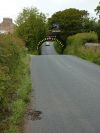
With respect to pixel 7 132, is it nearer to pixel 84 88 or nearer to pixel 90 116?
pixel 90 116

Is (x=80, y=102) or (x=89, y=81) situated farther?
(x=89, y=81)

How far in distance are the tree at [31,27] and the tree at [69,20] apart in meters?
5.81

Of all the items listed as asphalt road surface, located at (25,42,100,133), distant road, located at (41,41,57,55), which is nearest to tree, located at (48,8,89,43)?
distant road, located at (41,41,57,55)

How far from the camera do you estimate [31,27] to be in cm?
7281

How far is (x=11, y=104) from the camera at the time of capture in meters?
12.3

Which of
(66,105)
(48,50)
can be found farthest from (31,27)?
(66,105)

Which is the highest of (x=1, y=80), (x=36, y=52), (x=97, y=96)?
(x=1, y=80)

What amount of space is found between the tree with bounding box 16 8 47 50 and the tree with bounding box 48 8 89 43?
5811 millimetres

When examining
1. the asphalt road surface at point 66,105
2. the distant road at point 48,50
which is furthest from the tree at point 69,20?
the asphalt road surface at point 66,105

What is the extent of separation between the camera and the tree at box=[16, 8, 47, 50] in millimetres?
72188

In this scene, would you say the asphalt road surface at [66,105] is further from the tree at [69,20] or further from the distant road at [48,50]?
the distant road at [48,50]

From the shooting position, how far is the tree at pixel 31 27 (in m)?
72.2

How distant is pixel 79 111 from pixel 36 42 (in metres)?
60.7

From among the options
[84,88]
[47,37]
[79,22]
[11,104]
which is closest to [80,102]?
[11,104]
